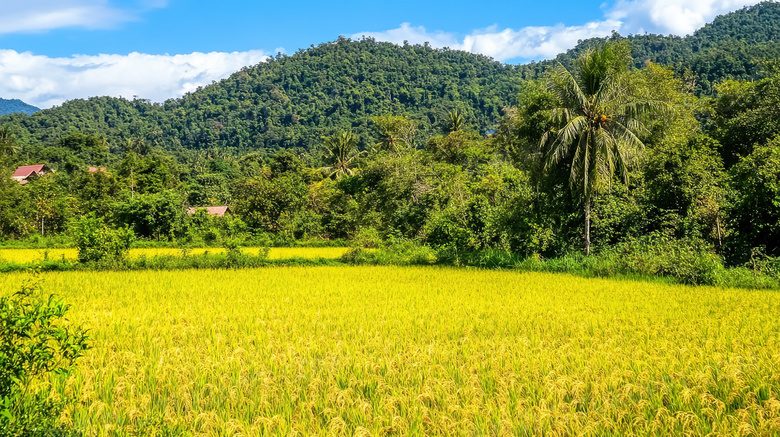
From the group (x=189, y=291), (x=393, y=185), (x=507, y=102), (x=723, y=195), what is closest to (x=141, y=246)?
(x=393, y=185)

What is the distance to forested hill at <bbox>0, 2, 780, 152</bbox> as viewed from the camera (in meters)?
89.6

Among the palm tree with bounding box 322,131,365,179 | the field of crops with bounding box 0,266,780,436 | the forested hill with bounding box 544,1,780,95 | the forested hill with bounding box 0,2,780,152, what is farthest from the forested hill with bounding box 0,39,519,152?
the field of crops with bounding box 0,266,780,436

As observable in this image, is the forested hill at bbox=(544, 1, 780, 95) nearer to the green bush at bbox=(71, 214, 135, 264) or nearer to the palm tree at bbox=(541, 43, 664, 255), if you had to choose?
the palm tree at bbox=(541, 43, 664, 255)

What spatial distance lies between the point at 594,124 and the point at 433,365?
485 inches

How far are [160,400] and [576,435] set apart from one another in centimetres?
366

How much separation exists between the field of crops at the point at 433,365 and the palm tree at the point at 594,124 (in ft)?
17.8

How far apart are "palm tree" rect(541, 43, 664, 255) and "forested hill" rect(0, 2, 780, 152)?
198 ft

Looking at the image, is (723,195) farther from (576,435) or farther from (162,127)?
(162,127)

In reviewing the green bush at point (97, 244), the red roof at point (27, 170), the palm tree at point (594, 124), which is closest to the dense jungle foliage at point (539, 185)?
the palm tree at point (594, 124)

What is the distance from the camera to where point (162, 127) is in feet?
358

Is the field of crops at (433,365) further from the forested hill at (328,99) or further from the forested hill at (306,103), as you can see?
the forested hill at (306,103)

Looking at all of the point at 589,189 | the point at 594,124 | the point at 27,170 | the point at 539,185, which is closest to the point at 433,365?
the point at 589,189

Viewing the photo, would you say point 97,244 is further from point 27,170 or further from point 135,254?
point 27,170

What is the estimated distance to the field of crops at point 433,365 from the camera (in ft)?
12.3
